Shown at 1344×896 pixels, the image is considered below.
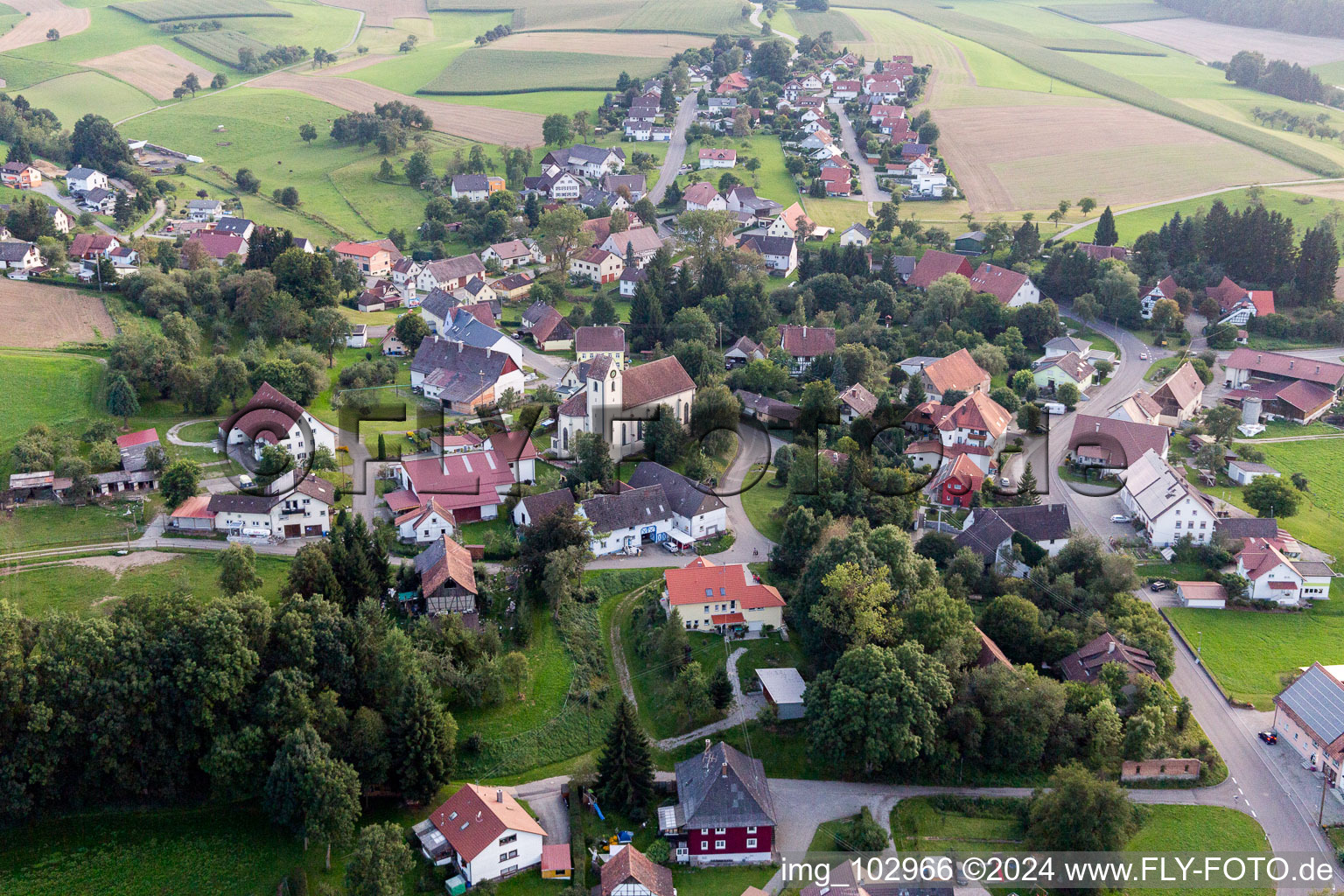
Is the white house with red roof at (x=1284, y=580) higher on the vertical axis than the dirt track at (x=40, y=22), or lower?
lower

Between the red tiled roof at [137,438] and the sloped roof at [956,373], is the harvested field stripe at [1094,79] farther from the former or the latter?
the red tiled roof at [137,438]

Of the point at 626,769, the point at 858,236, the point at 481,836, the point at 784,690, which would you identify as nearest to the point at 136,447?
the point at 481,836

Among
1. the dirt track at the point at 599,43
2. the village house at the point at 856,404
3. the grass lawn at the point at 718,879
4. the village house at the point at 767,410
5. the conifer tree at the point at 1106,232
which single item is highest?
the dirt track at the point at 599,43

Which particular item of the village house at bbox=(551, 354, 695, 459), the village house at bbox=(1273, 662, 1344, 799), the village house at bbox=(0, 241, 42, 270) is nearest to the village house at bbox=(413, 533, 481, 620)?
the village house at bbox=(551, 354, 695, 459)

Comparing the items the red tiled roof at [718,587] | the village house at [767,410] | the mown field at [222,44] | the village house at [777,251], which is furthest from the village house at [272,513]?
the mown field at [222,44]

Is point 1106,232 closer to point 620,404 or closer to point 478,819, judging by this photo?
point 620,404

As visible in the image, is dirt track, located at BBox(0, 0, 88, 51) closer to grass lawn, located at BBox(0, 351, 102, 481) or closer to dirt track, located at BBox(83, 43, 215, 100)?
dirt track, located at BBox(83, 43, 215, 100)
